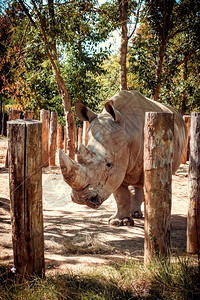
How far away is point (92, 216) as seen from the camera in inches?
249

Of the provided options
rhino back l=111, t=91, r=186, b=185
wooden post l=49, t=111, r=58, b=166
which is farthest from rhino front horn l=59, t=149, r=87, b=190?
wooden post l=49, t=111, r=58, b=166

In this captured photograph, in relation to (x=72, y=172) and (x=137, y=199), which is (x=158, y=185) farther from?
(x=137, y=199)

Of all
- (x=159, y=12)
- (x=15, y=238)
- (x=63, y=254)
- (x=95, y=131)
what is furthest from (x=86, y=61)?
(x=15, y=238)

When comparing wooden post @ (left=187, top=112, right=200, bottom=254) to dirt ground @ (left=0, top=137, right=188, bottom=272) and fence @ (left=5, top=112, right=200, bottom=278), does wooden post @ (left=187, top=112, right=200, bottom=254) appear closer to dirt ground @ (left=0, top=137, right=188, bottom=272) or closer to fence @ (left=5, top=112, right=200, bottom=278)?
fence @ (left=5, top=112, right=200, bottom=278)

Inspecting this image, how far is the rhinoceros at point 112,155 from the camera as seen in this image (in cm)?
404

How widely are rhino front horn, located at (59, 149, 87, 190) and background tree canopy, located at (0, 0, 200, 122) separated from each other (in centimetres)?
472

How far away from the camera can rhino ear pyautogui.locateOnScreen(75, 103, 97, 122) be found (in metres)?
5.00

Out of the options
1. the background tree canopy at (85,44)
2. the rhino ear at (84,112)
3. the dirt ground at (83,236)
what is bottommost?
the dirt ground at (83,236)

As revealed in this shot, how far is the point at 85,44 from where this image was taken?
1366 centimetres

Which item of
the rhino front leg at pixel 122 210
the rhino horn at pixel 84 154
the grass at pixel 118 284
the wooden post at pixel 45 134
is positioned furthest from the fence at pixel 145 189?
the wooden post at pixel 45 134

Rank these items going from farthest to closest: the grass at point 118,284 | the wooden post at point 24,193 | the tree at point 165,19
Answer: the tree at point 165,19 < the wooden post at point 24,193 < the grass at point 118,284

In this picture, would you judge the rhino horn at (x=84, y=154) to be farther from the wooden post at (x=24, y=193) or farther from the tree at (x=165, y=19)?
the tree at (x=165, y=19)

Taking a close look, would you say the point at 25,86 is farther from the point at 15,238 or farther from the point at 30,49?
the point at 15,238

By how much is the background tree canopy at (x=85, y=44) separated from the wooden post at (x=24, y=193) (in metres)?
5.10
